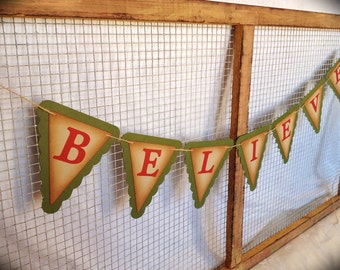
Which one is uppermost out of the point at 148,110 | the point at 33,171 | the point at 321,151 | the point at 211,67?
the point at 211,67

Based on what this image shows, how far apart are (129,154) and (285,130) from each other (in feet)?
2.64

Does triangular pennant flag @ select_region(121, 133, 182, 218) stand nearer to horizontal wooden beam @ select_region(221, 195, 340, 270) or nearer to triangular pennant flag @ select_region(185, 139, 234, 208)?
triangular pennant flag @ select_region(185, 139, 234, 208)

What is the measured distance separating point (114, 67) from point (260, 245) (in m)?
1.21

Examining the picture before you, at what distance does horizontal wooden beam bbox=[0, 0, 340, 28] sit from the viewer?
0.81 metres

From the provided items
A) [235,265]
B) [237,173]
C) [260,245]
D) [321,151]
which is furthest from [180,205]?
[321,151]

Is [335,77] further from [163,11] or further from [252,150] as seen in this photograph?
[163,11]

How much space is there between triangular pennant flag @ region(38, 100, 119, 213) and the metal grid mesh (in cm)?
15

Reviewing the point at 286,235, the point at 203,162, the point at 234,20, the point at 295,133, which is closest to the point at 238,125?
the point at 203,162

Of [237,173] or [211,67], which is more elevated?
[211,67]

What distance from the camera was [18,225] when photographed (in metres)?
1.03

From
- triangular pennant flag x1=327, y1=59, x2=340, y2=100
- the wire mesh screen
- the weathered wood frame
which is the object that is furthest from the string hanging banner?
triangular pennant flag x1=327, y1=59, x2=340, y2=100

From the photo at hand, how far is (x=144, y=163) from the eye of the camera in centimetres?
106

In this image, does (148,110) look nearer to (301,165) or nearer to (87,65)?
(87,65)

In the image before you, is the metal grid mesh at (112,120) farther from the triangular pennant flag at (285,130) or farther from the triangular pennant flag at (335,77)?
the triangular pennant flag at (335,77)
